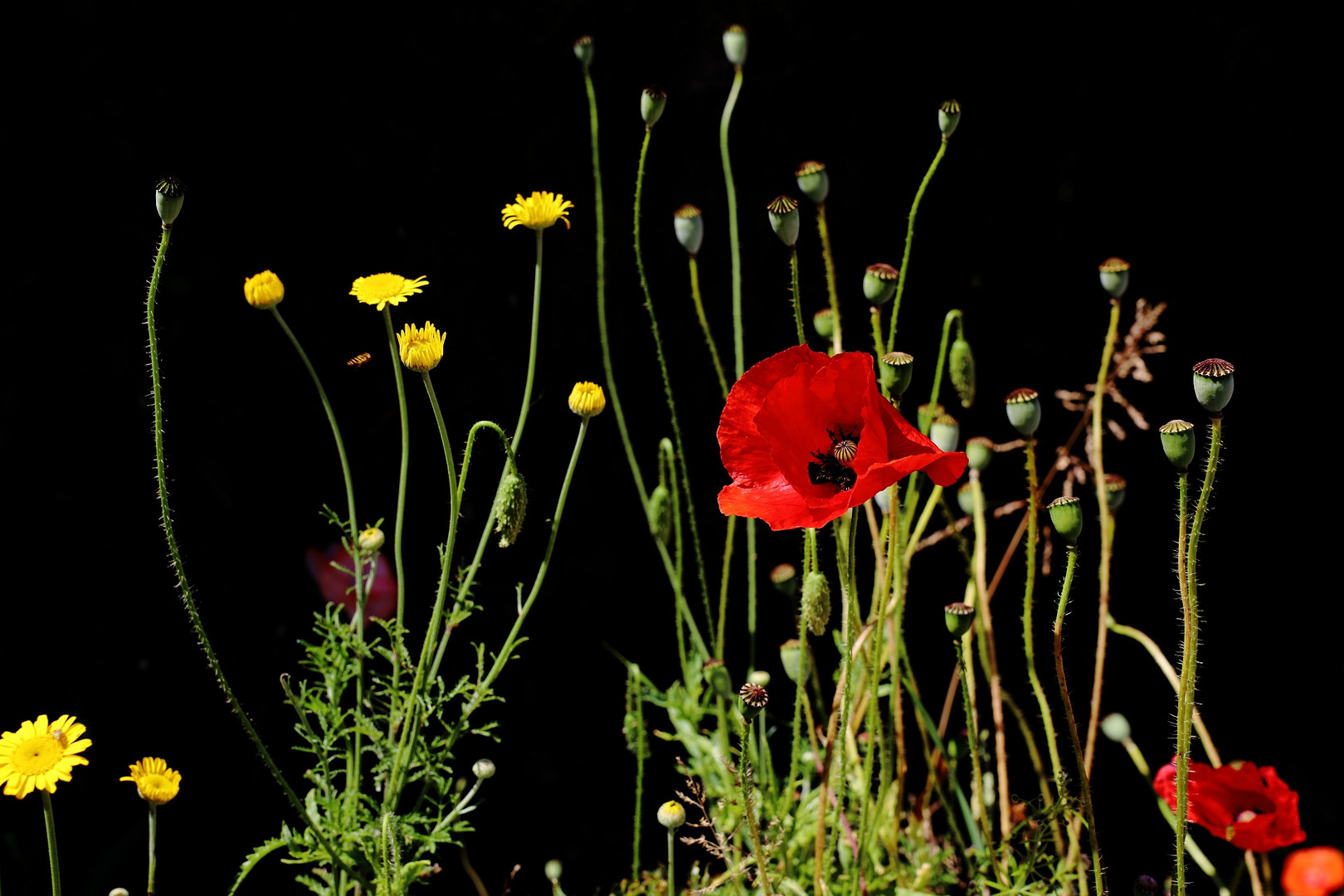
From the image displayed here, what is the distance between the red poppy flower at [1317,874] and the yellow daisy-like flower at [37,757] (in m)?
1.06

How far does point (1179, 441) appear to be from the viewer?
3.23 ft

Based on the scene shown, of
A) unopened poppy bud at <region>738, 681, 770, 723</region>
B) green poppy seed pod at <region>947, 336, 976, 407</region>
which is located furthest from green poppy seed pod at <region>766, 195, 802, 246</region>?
unopened poppy bud at <region>738, 681, 770, 723</region>

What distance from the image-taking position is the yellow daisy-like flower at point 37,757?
3.53 ft

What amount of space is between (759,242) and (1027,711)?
0.84m

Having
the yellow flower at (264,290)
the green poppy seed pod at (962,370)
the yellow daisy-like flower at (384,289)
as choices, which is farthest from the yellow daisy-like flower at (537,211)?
the green poppy seed pod at (962,370)

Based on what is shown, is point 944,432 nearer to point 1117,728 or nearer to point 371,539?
point 1117,728

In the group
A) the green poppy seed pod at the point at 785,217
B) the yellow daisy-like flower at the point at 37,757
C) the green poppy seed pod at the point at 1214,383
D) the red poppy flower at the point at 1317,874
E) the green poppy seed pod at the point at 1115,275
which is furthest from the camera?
the green poppy seed pod at the point at 1115,275

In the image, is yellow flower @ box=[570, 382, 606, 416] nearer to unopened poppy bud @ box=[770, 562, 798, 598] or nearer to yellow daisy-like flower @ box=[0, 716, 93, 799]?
unopened poppy bud @ box=[770, 562, 798, 598]

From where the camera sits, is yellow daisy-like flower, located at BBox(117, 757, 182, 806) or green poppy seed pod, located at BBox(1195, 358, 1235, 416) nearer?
green poppy seed pod, located at BBox(1195, 358, 1235, 416)

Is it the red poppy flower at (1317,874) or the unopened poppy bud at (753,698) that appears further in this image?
the unopened poppy bud at (753,698)

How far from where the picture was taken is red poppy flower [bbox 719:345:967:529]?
1023mm

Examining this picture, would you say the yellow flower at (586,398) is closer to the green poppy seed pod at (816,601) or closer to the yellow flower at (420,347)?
the yellow flower at (420,347)

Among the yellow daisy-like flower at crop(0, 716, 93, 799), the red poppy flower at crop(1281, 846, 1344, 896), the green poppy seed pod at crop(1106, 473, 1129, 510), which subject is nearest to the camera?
the red poppy flower at crop(1281, 846, 1344, 896)

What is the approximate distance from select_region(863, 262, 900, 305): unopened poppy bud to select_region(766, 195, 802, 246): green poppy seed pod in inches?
3.9
